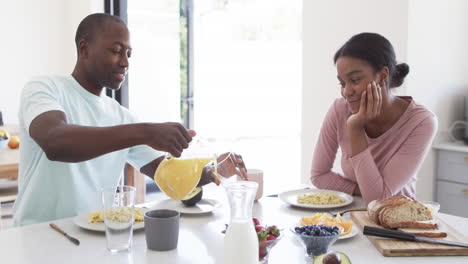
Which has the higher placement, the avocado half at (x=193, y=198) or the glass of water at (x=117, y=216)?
the glass of water at (x=117, y=216)

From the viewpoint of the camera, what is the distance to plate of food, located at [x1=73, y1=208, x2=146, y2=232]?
1191 mm

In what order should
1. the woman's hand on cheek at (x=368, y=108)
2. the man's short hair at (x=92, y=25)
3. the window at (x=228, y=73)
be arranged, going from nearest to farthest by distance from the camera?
the man's short hair at (x=92, y=25), the woman's hand on cheek at (x=368, y=108), the window at (x=228, y=73)

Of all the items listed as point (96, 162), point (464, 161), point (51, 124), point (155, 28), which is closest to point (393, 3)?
point (464, 161)

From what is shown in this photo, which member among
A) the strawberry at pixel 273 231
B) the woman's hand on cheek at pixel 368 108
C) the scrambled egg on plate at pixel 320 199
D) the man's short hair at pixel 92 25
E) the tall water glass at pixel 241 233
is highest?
the man's short hair at pixel 92 25

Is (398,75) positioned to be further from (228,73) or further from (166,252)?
(228,73)

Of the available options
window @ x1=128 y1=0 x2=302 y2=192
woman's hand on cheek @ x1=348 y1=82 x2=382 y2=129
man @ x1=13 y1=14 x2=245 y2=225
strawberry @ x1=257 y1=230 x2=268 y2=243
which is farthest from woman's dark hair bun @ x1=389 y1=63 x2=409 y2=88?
window @ x1=128 y1=0 x2=302 y2=192

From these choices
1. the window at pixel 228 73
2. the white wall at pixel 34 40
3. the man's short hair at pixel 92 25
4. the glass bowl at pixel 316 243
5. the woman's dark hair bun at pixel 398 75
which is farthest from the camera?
the window at pixel 228 73

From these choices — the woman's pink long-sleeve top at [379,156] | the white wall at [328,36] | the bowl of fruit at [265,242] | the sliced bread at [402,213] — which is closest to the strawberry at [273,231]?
the bowl of fruit at [265,242]

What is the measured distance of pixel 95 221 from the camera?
1229 millimetres

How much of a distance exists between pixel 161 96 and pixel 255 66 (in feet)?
10.0

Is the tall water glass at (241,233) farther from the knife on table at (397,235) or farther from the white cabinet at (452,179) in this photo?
the white cabinet at (452,179)

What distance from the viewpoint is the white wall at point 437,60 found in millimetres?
2682

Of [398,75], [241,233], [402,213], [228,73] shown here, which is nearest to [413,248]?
[402,213]

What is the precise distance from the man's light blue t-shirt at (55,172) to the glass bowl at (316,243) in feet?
2.66
